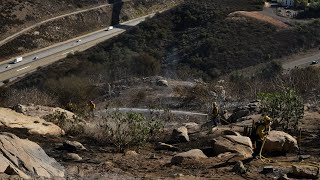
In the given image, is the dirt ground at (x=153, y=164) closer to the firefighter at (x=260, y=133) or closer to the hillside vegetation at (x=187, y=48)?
the firefighter at (x=260, y=133)

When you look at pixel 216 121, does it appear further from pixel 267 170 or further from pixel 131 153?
pixel 267 170

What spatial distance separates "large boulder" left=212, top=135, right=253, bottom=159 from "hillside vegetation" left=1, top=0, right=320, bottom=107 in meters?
31.6

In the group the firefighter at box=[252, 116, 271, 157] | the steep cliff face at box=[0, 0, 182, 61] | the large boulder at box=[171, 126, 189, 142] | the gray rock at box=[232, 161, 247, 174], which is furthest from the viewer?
the steep cliff face at box=[0, 0, 182, 61]

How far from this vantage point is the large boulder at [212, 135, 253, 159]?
50.3 feet

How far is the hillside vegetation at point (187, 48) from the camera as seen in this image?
5450 cm

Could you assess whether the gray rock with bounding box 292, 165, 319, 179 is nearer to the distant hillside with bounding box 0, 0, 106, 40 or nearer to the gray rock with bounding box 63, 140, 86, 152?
the gray rock with bounding box 63, 140, 86, 152

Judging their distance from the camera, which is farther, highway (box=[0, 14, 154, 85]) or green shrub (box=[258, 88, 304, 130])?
highway (box=[0, 14, 154, 85])

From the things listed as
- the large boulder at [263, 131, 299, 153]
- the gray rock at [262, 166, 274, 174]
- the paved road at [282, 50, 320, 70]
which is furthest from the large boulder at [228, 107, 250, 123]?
the paved road at [282, 50, 320, 70]

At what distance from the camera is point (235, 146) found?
1557 centimetres

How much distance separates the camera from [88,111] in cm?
2567

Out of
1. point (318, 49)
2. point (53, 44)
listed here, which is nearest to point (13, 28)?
point (53, 44)

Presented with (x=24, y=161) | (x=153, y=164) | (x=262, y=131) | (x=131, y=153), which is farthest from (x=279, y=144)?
(x=24, y=161)

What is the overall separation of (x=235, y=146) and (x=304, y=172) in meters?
2.86

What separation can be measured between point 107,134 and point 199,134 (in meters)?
3.93
